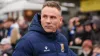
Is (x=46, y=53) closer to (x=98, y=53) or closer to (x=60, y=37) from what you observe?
(x=60, y=37)

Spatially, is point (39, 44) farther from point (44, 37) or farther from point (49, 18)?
point (49, 18)

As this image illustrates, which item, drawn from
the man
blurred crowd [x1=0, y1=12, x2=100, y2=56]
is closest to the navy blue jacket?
the man

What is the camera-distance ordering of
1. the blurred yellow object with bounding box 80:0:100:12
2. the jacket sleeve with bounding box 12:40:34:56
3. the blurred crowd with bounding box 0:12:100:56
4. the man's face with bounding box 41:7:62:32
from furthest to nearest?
the blurred yellow object with bounding box 80:0:100:12, the blurred crowd with bounding box 0:12:100:56, the man's face with bounding box 41:7:62:32, the jacket sleeve with bounding box 12:40:34:56

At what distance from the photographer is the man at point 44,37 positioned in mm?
3441

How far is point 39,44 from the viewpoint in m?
3.49

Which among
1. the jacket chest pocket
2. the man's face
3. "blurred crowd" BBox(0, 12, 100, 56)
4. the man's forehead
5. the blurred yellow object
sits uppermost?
the man's forehead

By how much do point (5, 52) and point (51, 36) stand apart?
3.90 m

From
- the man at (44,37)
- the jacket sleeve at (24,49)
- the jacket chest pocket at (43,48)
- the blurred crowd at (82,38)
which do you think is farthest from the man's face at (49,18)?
the blurred crowd at (82,38)

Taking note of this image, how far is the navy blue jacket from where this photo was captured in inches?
135

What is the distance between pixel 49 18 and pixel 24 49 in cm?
42

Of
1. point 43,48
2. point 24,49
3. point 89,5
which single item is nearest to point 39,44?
point 43,48

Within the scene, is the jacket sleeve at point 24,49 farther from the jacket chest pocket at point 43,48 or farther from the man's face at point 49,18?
the man's face at point 49,18

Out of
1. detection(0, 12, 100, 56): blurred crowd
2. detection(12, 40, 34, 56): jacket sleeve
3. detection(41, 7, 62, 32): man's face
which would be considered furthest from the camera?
detection(0, 12, 100, 56): blurred crowd

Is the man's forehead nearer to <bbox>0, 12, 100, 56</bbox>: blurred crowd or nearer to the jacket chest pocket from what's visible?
the jacket chest pocket
